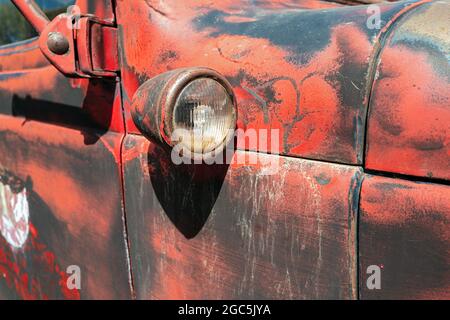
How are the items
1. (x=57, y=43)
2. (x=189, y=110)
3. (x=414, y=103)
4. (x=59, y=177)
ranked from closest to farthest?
(x=414, y=103), (x=189, y=110), (x=57, y=43), (x=59, y=177)

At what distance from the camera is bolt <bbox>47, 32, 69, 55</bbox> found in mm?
1226

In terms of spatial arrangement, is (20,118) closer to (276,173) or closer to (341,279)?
(276,173)

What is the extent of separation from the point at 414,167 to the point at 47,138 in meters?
1.10

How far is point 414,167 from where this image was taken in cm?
86

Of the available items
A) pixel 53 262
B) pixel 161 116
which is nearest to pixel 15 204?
pixel 53 262

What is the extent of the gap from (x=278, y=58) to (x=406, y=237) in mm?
443

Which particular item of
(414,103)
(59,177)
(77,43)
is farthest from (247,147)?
(59,177)

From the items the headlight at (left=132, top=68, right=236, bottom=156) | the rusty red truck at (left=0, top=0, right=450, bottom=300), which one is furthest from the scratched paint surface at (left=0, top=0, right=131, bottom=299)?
the headlight at (left=132, top=68, right=236, bottom=156)

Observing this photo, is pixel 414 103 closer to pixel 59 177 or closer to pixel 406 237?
pixel 406 237

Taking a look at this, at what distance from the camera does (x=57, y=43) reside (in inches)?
48.2

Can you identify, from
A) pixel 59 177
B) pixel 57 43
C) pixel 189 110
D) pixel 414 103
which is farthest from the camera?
pixel 59 177

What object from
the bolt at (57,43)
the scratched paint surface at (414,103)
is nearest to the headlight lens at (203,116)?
the scratched paint surface at (414,103)

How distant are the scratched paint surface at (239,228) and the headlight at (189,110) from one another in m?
0.10

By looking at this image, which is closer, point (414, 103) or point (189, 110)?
point (414, 103)
